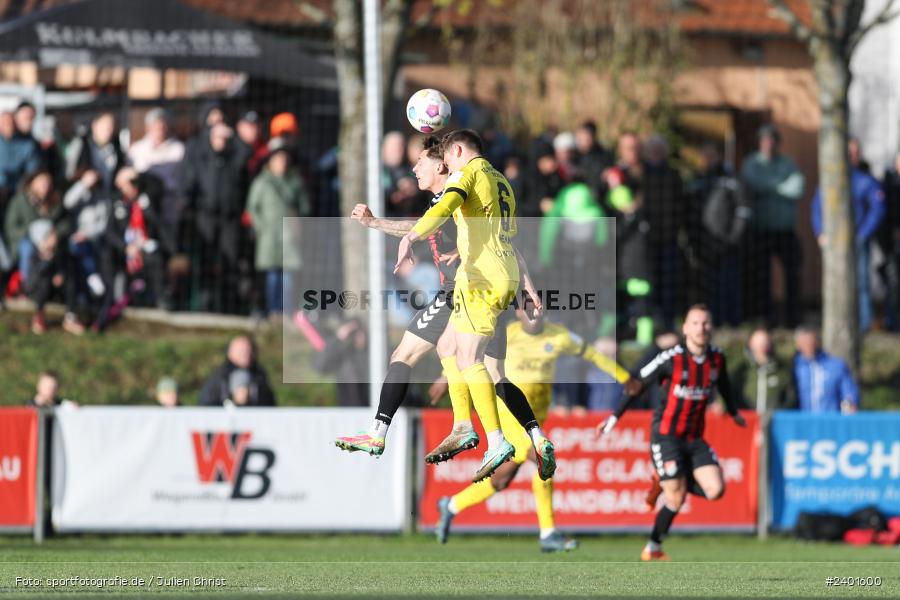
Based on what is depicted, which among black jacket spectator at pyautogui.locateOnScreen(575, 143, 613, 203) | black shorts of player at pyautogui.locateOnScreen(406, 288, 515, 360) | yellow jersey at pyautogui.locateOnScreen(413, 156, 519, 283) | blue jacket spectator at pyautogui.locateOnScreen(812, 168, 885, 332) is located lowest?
black shorts of player at pyautogui.locateOnScreen(406, 288, 515, 360)

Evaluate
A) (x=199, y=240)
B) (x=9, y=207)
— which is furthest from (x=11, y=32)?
(x=199, y=240)

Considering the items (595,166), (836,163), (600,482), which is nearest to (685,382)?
(600,482)

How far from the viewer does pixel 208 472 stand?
580 inches

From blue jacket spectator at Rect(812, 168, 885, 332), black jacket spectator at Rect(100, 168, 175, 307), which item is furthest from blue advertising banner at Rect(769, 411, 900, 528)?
black jacket spectator at Rect(100, 168, 175, 307)

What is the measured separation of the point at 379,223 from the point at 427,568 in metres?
3.20

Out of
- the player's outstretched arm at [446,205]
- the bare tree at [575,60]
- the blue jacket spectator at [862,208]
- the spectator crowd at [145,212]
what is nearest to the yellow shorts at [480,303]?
the player's outstretched arm at [446,205]

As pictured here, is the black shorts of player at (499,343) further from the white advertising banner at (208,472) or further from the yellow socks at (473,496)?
the white advertising banner at (208,472)

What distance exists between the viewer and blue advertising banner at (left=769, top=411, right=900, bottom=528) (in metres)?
15.1

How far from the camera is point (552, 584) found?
10289mm

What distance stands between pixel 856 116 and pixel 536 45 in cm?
459

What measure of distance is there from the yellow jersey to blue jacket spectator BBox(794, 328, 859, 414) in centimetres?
710

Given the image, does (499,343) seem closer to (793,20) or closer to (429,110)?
(429,110)

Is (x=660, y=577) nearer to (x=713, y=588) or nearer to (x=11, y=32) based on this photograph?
(x=713, y=588)

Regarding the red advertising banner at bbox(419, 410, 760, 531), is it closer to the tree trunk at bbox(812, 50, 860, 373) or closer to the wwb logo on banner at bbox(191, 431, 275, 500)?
the wwb logo on banner at bbox(191, 431, 275, 500)
